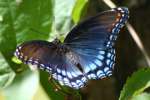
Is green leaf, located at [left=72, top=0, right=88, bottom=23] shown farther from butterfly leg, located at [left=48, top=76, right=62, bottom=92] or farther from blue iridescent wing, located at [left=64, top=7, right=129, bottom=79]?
butterfly leg, located at [left=48, top=76, right=62, bottom=92]

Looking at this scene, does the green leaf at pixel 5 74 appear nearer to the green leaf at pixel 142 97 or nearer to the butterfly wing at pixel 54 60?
the butterfly wing at pixel 54 60

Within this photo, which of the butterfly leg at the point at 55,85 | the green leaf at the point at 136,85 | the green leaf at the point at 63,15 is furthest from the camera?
the green leaf at the point at 63,15

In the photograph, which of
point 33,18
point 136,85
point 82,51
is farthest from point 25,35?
point 136,85

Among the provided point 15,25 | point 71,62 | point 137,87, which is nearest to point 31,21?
point 15,25

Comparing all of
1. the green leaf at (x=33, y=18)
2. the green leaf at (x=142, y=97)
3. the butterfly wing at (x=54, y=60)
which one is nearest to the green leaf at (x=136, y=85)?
the green leaf at (x=142, y=97)

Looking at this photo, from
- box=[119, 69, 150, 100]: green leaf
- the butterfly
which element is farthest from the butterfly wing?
box=[119, 69, 150, 100]: green leaf
